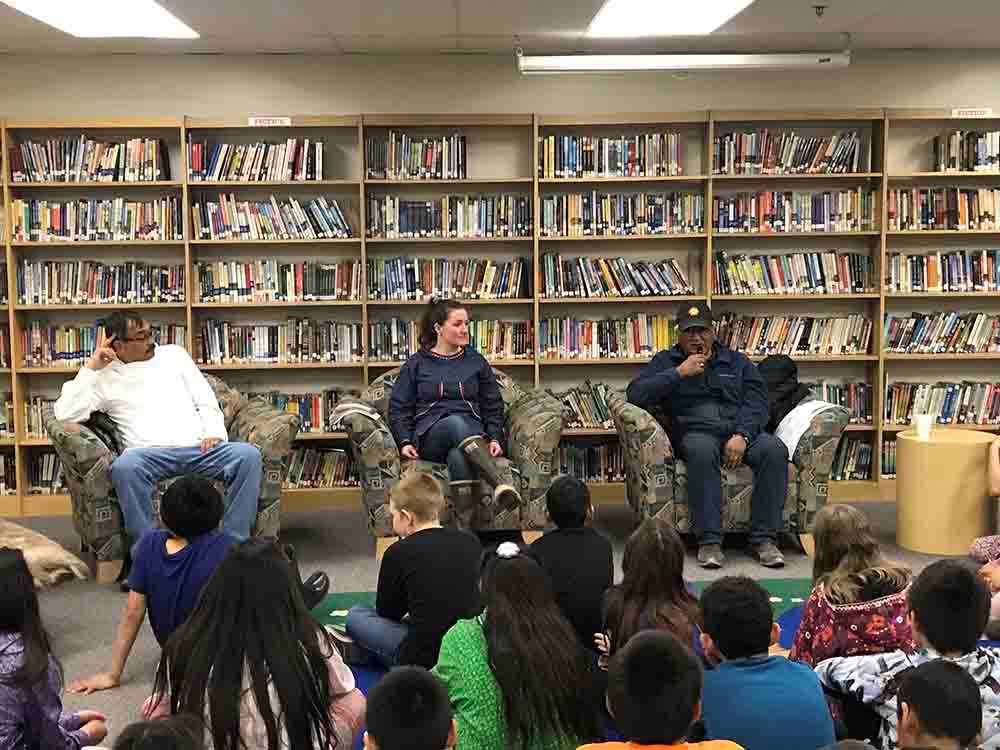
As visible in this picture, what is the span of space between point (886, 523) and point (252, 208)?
13.3 feet

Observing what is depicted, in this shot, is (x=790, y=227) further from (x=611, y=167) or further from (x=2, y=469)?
(x=2, y=469)

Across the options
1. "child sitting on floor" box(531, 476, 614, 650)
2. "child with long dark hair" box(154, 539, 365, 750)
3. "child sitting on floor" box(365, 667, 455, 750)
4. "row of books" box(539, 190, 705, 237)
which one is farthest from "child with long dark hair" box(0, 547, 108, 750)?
"row of books" box(539, 190, 705, 237)

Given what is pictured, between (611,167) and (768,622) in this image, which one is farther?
(611,167)

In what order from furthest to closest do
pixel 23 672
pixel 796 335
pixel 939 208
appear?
1. pixel 796 335
2. pixel 939 208
3. pixel 23 672

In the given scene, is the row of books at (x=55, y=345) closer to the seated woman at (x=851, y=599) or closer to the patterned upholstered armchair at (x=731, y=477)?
the patterned upholstered armchair at (x=731, y=477)

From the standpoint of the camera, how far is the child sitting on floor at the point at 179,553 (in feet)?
11.5

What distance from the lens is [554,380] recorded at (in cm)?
716

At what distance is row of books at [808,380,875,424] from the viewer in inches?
276

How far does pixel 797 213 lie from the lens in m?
6.88

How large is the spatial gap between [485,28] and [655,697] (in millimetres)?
4580

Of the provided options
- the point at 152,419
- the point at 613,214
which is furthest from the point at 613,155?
the point at 152,419

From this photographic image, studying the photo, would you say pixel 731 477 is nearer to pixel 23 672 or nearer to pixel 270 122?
pixel 270 122

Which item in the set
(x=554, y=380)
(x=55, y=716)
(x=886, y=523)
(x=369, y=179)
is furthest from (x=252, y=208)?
(x=55, y=716)

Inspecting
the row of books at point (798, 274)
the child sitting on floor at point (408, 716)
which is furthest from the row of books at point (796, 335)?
the child sitting on floor at point (408, 716)
